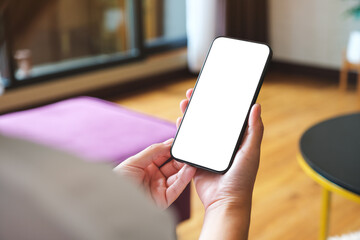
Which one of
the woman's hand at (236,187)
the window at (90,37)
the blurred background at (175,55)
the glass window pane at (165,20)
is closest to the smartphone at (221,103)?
the woman's hand at (236,187)

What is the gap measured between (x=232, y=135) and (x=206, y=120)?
28 mm

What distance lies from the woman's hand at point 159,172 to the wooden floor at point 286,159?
0.47 feet

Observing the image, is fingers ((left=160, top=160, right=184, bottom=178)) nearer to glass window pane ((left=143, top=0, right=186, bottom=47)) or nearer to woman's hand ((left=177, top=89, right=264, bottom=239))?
woman's hand ((left=177, top=89, right=264, bottom=239))

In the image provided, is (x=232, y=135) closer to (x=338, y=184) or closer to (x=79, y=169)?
(x=79, y=169)

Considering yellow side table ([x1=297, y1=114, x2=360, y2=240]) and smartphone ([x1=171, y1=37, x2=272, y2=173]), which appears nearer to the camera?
smartphone ([x1=171, y1=37, x2=272, y2=173])

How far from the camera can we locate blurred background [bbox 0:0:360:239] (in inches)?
105

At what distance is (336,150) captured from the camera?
1.14 metres

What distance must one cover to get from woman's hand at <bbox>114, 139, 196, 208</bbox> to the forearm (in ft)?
0.20

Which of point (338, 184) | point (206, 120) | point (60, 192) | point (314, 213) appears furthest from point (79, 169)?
point (314, 213)

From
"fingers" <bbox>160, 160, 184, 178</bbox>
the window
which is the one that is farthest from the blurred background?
"fingers" <bbox>160, 160, 184, 178</bbox>

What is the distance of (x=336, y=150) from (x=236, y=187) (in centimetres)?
79

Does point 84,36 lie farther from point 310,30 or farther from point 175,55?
point 310,30

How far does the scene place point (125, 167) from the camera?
1.51 feet

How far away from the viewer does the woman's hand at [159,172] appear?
47cm
